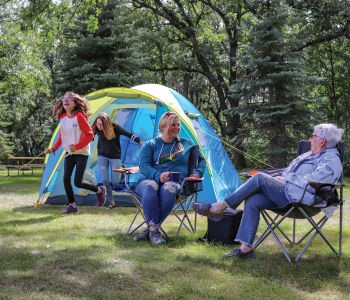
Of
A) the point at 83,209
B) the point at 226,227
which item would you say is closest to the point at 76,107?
the point at 83,209

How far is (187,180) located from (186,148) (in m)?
0.40

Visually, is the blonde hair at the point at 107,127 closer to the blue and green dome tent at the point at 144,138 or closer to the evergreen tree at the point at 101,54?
the blue and green dome tent at the point at 144,138

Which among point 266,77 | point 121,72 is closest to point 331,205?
point 266,77

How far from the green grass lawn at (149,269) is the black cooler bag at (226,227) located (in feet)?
0.53

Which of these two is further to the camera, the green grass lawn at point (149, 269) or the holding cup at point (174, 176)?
the holding cup at point (174, 176)

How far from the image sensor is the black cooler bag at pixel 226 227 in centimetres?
329

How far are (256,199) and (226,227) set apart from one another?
53cm

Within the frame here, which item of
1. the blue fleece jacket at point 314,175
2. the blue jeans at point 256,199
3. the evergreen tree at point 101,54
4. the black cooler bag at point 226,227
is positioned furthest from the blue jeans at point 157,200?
the evergreen tree at point 101,54

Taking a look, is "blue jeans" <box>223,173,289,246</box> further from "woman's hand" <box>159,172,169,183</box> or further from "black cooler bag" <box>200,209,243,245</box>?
"woman's hand" <box>159,172,169,183</box>

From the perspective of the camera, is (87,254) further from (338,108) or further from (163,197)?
(338,108)

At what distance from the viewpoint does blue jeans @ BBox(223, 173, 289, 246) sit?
9.39 feet

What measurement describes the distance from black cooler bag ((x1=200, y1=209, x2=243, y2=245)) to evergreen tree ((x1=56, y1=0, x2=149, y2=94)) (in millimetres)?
6718

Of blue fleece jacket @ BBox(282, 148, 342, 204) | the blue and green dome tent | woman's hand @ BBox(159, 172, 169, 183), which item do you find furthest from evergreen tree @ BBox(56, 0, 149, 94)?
blue fleece jacket @ BBox(282, 148, 342, 204)

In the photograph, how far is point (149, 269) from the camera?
2.61 m
